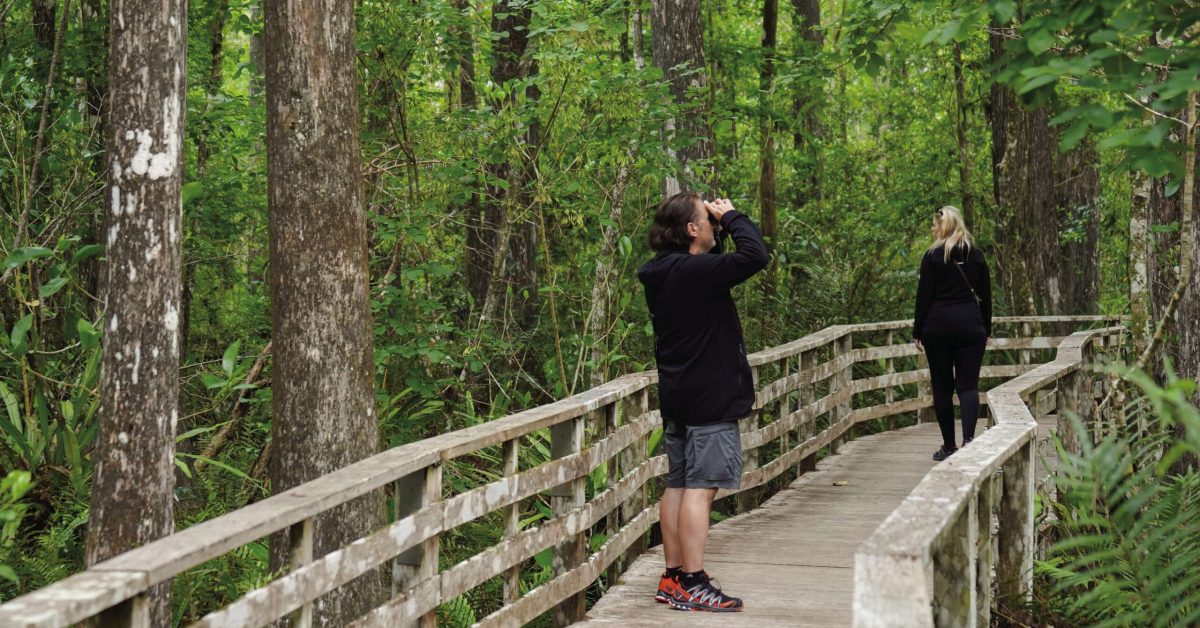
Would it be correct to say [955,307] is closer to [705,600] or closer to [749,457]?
[749,457]

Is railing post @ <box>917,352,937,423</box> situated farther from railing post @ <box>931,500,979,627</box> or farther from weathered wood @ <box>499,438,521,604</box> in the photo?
railing post @ <box>931,500,979,627</box>

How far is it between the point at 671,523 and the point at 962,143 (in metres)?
13.2

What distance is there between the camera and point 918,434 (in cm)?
1363

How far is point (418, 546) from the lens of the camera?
15.6 ft

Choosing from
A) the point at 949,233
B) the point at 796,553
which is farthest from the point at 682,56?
the point at 796,553

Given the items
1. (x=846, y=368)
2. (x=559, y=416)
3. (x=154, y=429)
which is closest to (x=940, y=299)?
(x=846, y=368)

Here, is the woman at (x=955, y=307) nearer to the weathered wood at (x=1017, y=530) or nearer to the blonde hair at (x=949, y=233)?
the blonde hair at (x=949, y=233)

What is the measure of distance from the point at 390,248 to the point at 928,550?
8.03 metres

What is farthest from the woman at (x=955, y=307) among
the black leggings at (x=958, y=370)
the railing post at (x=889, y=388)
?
the railing post at (x=889, y=388)

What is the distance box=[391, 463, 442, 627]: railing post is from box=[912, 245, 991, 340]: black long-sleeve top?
603 centimetres

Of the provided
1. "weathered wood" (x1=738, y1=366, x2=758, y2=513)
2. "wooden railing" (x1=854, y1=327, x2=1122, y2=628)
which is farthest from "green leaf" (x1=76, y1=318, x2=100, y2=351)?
"wooden railing" (x1=854, y1=327, x2=1122, y2=628)

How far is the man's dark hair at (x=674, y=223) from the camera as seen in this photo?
6.15 m

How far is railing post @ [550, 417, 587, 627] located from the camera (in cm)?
624

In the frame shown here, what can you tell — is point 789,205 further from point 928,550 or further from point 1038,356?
point 928,550
